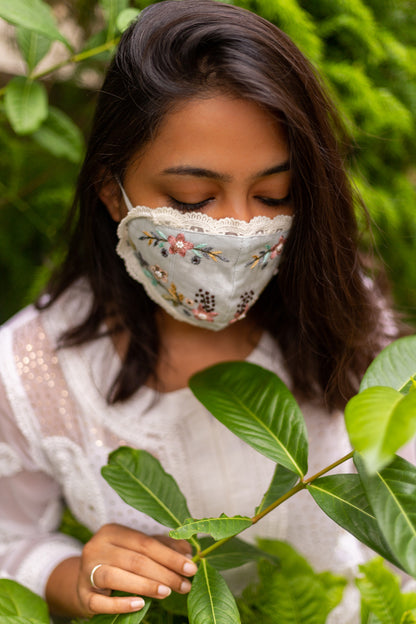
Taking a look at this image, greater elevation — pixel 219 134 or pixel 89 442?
pixel 219 134

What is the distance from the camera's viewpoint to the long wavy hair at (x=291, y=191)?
896 mm

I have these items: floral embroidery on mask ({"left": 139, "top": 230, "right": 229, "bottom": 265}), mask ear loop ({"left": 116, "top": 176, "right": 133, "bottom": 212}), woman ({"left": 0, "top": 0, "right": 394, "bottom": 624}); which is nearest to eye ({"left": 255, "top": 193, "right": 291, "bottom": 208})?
woman ({"left": 0, "top": 0, "right": 394, "bottom": 624})

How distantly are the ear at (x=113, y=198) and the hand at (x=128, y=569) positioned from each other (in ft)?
1.89

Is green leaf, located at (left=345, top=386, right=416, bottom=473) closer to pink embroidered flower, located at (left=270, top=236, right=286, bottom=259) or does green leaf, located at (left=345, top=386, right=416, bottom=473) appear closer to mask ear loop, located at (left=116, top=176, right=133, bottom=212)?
pink embroidered flower, located at (left=270, top=236, right=286, bottom=259)

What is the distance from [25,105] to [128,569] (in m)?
0.94

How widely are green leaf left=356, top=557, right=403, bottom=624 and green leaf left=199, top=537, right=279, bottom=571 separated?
0.20m

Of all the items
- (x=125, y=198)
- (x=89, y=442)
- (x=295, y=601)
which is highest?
(x=125, y=198)

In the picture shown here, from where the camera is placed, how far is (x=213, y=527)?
71cm

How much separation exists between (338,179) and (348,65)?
0.65 meters

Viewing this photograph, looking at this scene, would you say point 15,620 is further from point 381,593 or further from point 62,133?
point 62,133

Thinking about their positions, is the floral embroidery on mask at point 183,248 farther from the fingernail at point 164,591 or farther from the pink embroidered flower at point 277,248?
the fingernail at point 164,591

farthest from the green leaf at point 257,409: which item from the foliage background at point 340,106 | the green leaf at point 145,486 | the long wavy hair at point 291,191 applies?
the foliage background at point 340,106

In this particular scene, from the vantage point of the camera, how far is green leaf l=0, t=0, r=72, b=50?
38.4 inches

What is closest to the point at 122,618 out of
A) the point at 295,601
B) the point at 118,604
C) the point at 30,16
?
the point at 118,604
